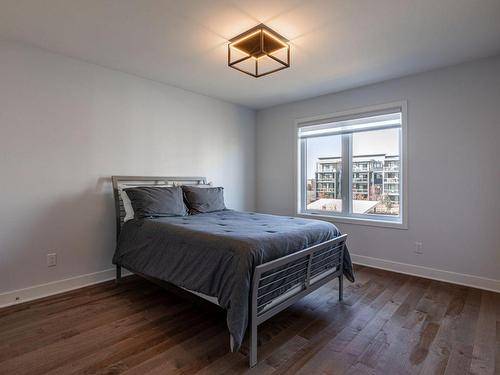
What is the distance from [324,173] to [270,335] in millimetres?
2806

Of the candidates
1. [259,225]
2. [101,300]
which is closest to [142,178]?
[101,300]

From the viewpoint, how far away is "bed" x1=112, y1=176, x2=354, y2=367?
1.78 meters

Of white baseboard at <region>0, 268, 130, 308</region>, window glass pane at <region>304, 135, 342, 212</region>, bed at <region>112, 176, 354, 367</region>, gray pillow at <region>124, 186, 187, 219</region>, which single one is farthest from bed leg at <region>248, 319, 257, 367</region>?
window glass pane at <region>304, 135, 342, 212</region>

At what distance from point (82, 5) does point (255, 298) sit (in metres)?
2.39

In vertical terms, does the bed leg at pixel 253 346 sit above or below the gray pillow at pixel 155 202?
below

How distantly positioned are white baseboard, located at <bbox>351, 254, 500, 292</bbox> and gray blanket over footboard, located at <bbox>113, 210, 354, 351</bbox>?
1.09m

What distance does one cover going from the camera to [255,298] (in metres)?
1.79

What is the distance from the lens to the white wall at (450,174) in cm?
289

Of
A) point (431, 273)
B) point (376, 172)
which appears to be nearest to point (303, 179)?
point (376, 172)

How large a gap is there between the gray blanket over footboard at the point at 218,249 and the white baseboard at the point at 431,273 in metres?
1.09

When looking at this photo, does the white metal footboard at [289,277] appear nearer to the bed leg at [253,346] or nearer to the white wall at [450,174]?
the bed leg at [253,346]

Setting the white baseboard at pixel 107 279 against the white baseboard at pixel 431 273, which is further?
the white baseboard at pixel 431 273

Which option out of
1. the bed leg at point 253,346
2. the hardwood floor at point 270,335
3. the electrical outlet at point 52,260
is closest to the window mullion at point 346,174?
the hardwood floor at point 270,335

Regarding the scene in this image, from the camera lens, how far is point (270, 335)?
81.7 inches
